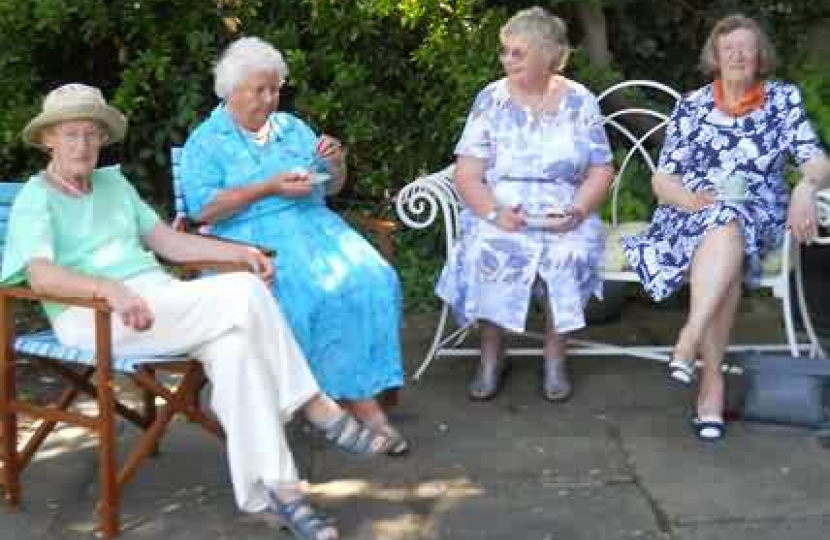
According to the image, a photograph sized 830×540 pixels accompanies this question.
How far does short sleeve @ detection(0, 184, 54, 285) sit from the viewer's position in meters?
3.46

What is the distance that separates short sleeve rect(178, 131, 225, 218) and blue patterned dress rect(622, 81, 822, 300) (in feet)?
4.28

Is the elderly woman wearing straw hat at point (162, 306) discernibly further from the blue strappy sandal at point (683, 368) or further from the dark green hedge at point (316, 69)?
the dark green hedge at point (316, 69)

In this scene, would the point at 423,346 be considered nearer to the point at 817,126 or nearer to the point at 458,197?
the point at 458,197

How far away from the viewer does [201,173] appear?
407cm

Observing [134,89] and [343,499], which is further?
[134,89]

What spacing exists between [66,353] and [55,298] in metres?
0.18

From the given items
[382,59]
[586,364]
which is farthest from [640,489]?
[382,59]

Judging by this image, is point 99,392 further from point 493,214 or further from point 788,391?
point 788,391

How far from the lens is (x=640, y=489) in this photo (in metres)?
3.69

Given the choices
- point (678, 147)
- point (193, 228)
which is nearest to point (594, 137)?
point (678, 147)

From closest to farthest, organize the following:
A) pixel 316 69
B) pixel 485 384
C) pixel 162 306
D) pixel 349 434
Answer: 1. pixel 162 306
2. pixel 349 434
3. pixel 485 384
4. pixel 316 69

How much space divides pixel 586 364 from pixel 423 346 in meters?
0.65

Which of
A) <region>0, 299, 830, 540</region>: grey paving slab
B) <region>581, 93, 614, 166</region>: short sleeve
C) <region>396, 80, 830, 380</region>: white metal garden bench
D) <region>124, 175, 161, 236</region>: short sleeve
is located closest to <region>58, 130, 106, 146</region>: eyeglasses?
<region>124, 175, 161, 236</region>: short sleeve

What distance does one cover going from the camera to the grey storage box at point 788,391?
4.07 m
